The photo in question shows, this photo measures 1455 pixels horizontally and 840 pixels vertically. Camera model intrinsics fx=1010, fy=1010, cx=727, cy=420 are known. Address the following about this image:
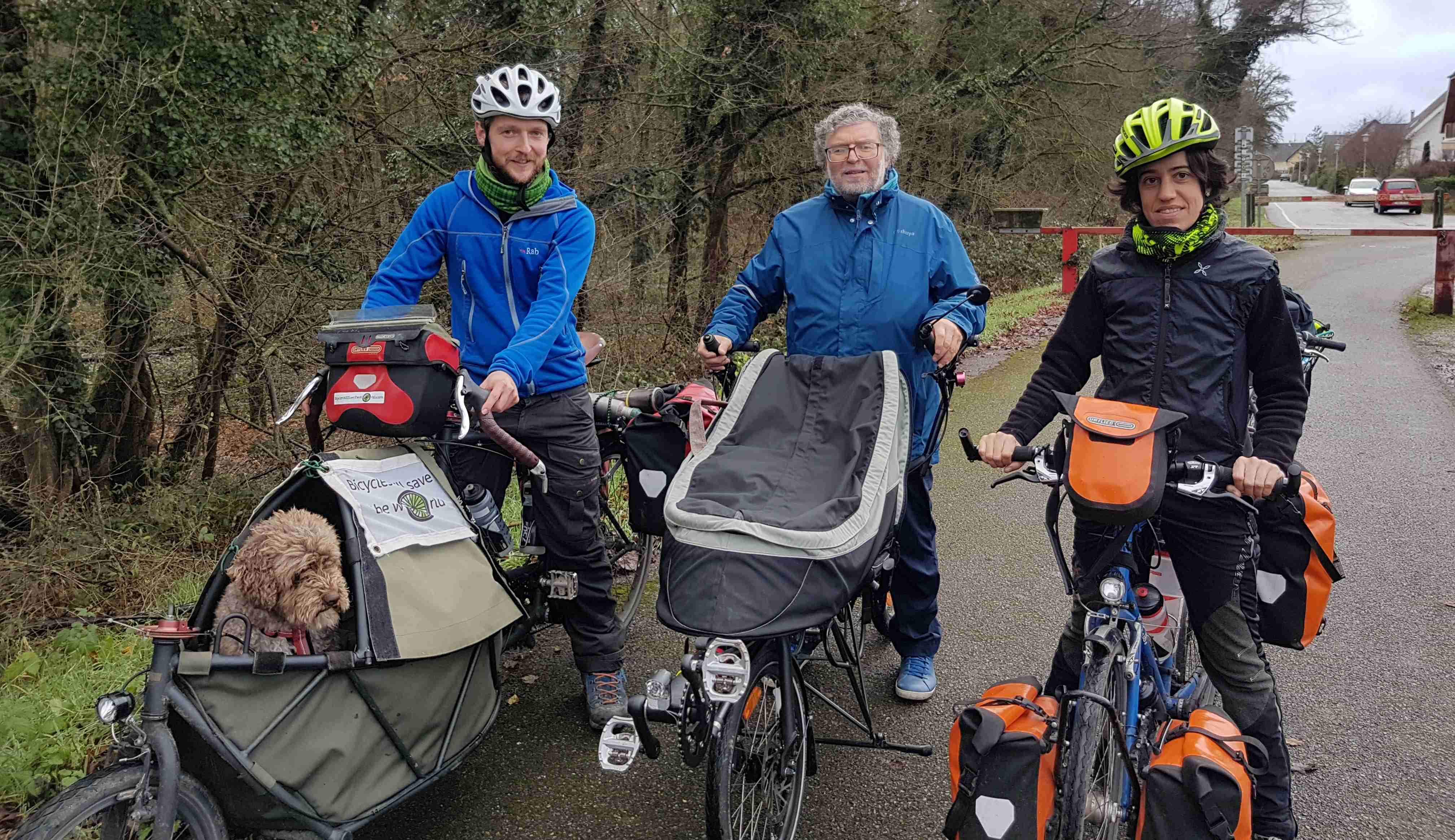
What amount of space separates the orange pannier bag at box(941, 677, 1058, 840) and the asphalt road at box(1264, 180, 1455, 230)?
33717 mm

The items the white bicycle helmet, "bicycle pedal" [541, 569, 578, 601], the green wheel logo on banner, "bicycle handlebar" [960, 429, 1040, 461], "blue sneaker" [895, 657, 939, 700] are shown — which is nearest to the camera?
"bicycle handlebar" [960, 429, 1040, 461]

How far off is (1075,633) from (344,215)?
224 inches

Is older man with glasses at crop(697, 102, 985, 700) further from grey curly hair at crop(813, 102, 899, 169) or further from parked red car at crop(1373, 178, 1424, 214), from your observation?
parked red car at crop(1373, 178, 1424, 214)

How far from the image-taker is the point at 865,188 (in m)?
3.67

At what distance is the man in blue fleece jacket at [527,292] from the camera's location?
3.52 metres

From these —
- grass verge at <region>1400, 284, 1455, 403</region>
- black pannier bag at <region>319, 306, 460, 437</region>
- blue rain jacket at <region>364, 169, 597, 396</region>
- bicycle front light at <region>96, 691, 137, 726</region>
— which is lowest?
grass verge at <region>1400, 284, 1455, 403</region>

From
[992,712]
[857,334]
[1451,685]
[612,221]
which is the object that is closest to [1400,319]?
[612,221]

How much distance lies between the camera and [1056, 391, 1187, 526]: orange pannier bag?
8.13 feet

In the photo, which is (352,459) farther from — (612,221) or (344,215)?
(612,221)

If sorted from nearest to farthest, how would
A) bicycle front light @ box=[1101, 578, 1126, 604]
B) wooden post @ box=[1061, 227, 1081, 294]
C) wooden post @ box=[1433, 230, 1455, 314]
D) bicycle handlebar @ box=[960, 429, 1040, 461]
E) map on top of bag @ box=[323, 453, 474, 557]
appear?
bicycle front light @ box=[1101, 578, 1126, 604]
bicycle handlebar @ box=[960, 429, 1040, 461]
map on top of bag @ box=[323, 453, 474, 557]
wooden post @ box=[1433, 230, 1455, 314]
wooden post @ box=[1061, 227, 1081, 294]

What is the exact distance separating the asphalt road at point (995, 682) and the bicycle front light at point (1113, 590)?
1126 mm

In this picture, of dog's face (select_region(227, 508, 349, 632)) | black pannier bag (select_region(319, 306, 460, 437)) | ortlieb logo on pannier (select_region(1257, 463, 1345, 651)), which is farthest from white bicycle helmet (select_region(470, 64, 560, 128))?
ortlieb logo on pannier (select_region(1257, 463, 1345, 651))

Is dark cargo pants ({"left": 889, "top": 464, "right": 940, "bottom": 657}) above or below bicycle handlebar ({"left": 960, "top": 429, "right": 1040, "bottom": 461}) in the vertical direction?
below

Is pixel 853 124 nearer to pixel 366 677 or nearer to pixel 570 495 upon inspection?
pixel 570 495
